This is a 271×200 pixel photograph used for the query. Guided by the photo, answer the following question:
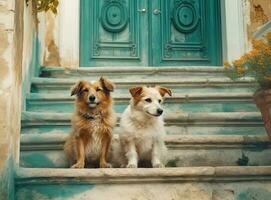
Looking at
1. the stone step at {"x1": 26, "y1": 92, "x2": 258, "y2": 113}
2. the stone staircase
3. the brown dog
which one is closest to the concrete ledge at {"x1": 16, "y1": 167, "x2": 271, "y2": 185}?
the stone staircase

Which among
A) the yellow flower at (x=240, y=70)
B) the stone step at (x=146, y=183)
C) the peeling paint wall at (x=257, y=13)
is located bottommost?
the stone step at (x=146, y=183)

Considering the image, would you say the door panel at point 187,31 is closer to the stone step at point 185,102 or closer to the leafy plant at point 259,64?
the stone step at point 185,102

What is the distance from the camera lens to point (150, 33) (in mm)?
5797

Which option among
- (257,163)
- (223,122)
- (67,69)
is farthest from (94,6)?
(257,163)

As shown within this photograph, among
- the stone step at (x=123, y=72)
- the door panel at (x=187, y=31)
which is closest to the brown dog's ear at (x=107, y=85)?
the stone step at (x=123, y=72)

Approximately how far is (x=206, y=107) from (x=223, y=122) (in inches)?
15.0

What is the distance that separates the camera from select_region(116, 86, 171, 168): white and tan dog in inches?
128

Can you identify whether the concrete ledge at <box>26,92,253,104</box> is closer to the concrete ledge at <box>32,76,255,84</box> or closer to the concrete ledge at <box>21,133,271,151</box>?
the concrete ledge at <box>32,76,255,84</box>

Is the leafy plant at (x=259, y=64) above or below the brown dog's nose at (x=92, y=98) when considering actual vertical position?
above

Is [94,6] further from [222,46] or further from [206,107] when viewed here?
[206,107]

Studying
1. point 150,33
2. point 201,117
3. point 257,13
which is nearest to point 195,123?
point 201,117

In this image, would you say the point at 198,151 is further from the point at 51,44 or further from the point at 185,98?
the point at 51,44

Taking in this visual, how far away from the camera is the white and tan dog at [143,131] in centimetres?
325

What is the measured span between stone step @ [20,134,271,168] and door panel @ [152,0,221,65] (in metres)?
2.48
